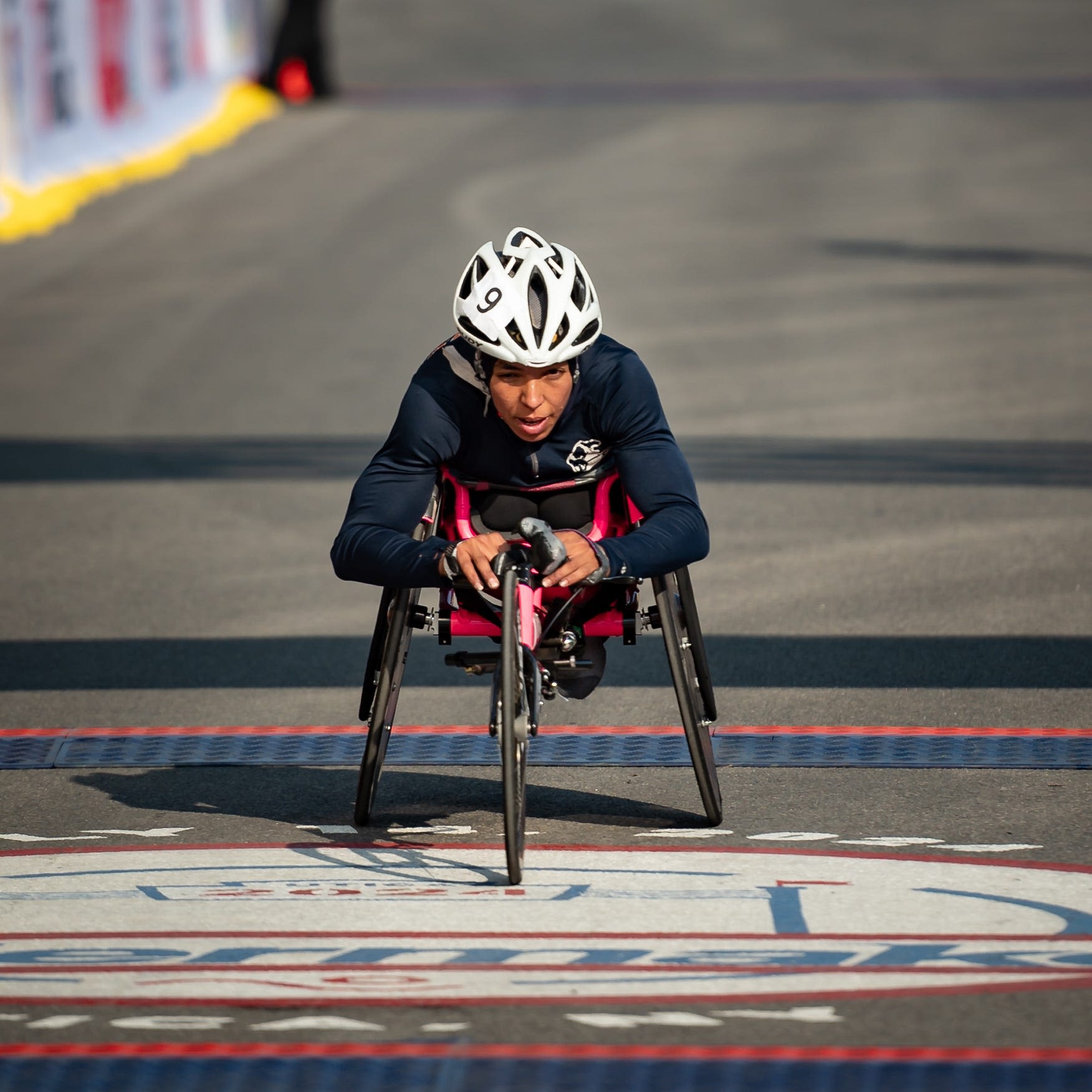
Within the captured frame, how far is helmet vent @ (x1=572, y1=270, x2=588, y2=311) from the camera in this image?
6.06m

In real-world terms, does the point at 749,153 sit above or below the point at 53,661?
above

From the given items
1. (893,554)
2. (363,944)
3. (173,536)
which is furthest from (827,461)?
(363,944)

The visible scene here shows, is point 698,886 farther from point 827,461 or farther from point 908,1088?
point 827,461

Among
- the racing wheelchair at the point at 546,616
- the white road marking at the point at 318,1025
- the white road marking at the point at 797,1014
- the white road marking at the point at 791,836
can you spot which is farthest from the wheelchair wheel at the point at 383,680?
the white road marking at the point at 797,1014

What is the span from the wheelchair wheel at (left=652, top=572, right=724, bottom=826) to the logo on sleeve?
364 millimetres

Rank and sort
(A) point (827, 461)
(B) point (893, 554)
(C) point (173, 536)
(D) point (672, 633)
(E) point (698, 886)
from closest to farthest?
1. (E) point (698, 886)
2. (D) point (672, 633)
3. (B) point (893, 554)
4. (C) point (173, 536)
5. (A) point (827, 461)

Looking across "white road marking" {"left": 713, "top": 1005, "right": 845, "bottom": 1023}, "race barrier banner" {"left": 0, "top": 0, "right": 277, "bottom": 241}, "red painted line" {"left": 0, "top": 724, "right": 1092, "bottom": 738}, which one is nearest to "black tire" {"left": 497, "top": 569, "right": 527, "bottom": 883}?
"white road marking" {"left": 713, "top": 1005, "right": 845, "bottom": 1023}

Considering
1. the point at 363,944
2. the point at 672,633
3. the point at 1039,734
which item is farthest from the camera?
the point at 1039,734

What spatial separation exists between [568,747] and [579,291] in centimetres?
183

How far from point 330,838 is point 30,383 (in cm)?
907

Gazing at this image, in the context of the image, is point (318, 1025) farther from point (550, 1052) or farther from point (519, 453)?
point (519, 453)

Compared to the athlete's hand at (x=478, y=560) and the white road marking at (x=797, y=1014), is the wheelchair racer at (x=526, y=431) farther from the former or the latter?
the white road marking at (x=797, y=1014)

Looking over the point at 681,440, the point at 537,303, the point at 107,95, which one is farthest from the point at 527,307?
the point at 107,95

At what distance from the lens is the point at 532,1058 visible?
4605mm
